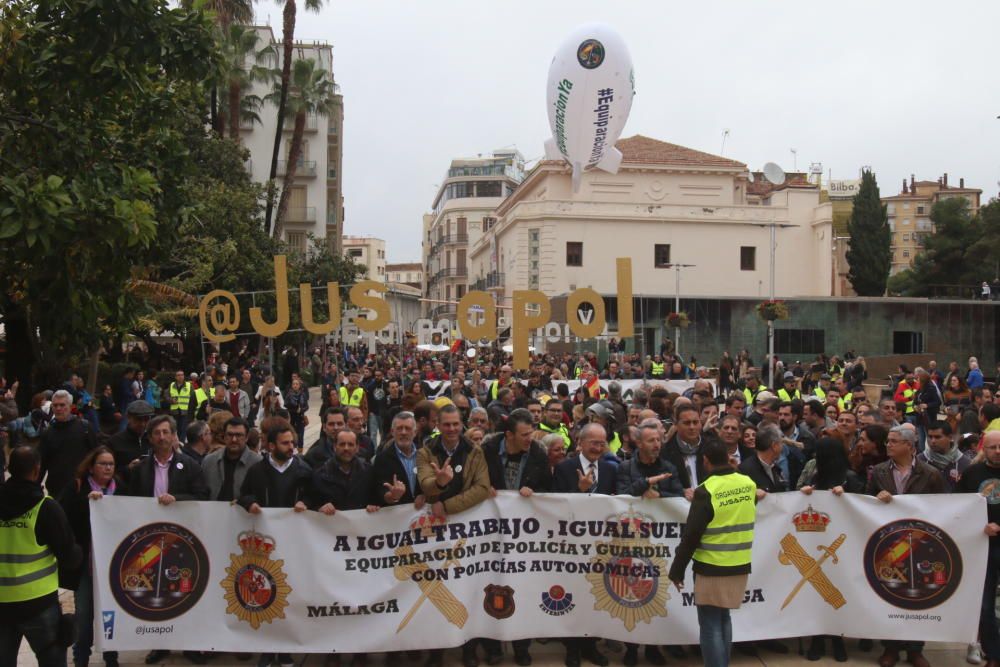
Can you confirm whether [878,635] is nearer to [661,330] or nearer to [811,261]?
[661,330]

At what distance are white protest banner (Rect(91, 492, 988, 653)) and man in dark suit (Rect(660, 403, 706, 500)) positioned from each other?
460 millimetres

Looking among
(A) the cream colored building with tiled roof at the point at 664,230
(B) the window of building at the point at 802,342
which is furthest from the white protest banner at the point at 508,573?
(A) the cream colored building with tiled roof at the point at 664,230

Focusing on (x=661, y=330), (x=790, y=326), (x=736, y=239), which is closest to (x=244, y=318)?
(x=661, y=330)

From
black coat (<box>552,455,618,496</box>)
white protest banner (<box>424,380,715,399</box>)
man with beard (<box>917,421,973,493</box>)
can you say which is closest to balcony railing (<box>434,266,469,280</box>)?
white protest banner (<box>424,380,715,399</box>)

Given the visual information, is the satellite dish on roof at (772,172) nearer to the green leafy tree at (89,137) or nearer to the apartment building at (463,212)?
the apartment building at (463,212)

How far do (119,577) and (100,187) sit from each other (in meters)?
2.70

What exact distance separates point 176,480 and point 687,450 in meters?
3.62

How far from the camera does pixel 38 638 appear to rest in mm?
4953

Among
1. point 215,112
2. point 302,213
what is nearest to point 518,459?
point 215,112

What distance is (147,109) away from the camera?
26.9 ft

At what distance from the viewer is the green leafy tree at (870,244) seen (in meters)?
64.2

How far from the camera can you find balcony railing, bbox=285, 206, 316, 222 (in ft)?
194

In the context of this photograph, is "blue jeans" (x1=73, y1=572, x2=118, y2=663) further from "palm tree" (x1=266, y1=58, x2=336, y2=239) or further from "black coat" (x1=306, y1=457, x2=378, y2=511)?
"palm tree" (x1=266, y1=58, x2=336, y2=239)

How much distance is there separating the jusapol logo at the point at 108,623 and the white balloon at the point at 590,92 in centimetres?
1176
